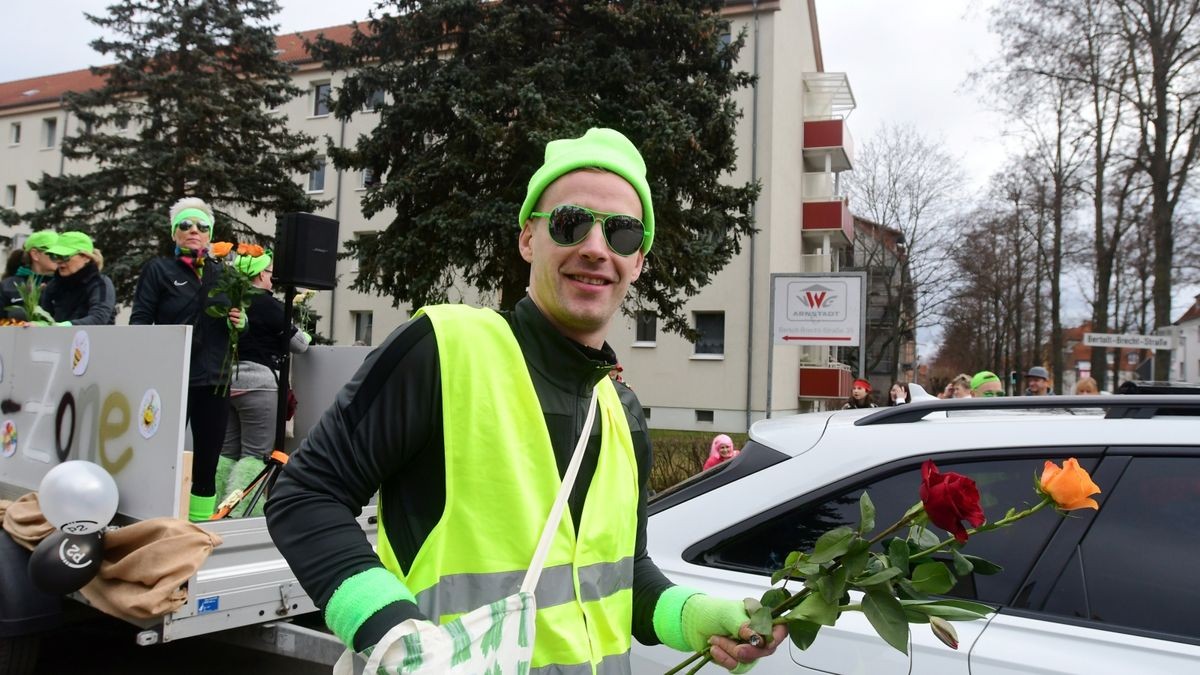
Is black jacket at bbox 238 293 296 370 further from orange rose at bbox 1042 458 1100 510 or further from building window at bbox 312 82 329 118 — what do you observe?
building window at bbox 312 82 329 118

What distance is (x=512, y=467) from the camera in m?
1.35

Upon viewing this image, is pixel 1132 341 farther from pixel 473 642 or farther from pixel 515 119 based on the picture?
pixel 473 642

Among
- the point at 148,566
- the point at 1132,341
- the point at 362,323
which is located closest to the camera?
the point at 148,566

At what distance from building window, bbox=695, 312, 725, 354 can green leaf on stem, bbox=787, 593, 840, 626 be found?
25.6m

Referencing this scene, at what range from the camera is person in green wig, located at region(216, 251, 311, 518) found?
5045mm

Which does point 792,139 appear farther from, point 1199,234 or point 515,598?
point 515,598

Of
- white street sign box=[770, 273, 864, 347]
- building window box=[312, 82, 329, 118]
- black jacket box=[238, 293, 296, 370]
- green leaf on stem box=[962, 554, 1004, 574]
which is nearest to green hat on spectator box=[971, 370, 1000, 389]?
white street sign box=[770, 273, 864, 347]

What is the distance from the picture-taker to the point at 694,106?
16438mm

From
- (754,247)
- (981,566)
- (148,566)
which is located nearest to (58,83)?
(754,247)

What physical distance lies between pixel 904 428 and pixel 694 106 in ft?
49.0

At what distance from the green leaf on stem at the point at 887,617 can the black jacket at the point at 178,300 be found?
14.3ft

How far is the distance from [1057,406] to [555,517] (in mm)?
1680

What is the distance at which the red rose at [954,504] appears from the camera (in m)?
1.16

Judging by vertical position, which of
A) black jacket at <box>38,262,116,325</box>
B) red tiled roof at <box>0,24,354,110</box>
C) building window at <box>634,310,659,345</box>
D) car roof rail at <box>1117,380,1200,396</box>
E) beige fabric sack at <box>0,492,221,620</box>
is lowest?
beige fabric sack at <box>0,492,221,620</box>
